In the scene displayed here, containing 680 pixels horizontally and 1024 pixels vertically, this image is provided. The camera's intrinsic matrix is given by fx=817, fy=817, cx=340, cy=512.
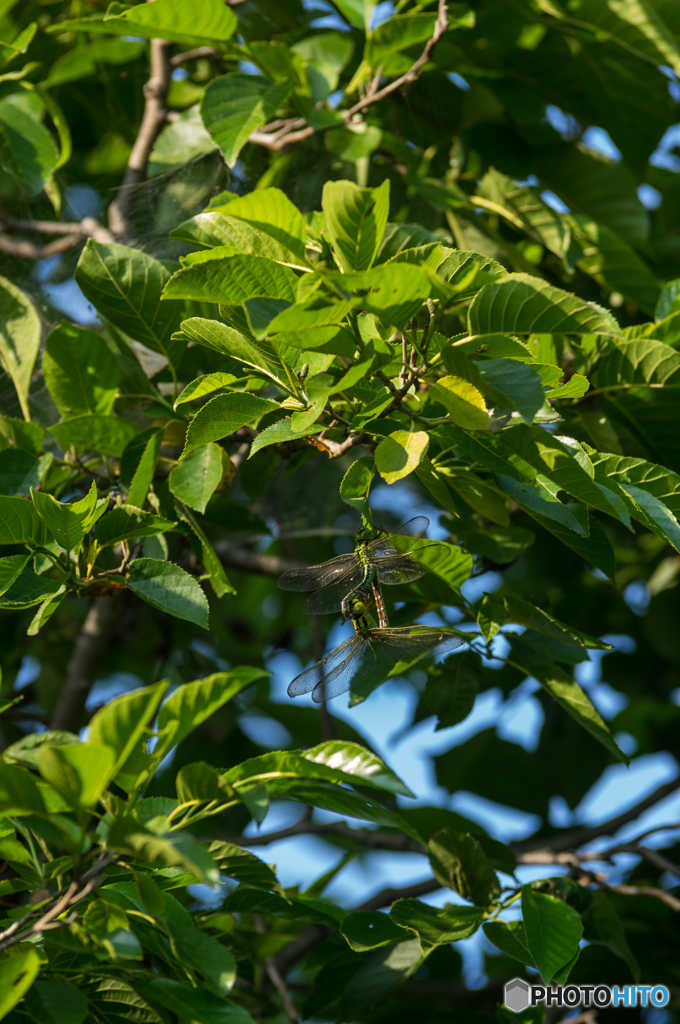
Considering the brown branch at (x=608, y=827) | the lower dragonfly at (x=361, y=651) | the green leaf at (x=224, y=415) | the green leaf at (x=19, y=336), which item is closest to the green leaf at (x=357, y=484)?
the green leaf at (x=224, y=415)

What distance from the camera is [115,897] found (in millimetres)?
961

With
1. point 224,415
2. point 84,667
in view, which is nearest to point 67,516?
point 224,415

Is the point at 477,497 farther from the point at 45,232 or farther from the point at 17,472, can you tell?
the point at 45,232

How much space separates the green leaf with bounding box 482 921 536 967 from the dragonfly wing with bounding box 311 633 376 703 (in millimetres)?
427

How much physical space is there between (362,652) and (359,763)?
0.99ft

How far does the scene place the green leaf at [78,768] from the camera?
753 millimetres

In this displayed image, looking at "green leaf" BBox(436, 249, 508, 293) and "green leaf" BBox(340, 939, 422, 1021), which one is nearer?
"green leaf" BBox(436, 249, 508, 293)

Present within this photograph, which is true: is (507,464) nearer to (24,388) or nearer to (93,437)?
(93,437)

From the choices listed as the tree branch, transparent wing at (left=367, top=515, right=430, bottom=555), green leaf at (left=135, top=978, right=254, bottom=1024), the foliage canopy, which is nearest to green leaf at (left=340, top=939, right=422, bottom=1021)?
the foliage canopy

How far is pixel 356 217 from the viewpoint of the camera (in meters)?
0.90

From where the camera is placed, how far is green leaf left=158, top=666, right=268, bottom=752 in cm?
90

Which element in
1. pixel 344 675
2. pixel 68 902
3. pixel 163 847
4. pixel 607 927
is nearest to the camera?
pixel 163 847

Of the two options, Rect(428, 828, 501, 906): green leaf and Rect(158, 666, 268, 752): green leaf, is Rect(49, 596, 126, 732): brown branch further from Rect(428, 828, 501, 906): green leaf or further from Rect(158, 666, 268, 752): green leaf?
Rect(158, 666, 268, 752): green leaf

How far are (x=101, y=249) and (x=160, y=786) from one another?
1.75 meters
